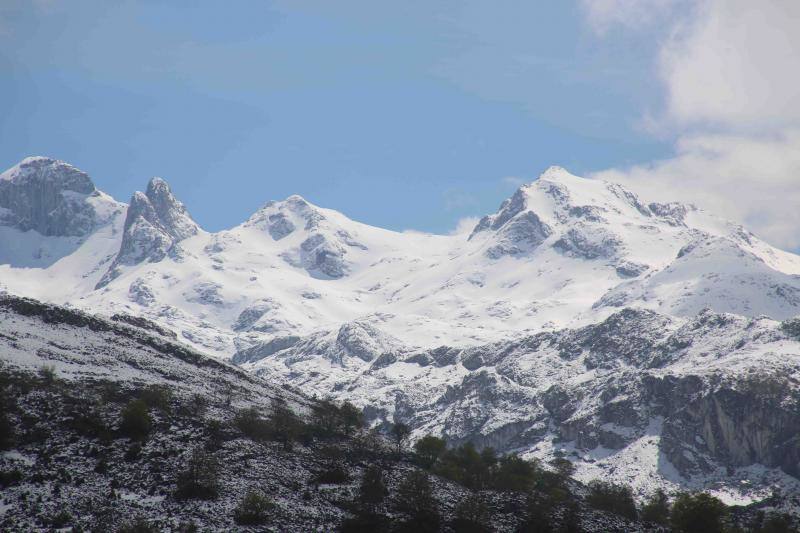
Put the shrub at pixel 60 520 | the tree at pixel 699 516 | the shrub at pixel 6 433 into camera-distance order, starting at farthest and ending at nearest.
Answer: the tree at pixel 699 516
the shrub at pixel 6 433
the shrub at pixel 60 520

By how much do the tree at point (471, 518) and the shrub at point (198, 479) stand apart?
3838cm

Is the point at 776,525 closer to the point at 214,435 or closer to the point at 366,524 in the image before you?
the point at 366,524

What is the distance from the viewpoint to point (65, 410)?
16700cm

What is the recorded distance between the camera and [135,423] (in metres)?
165

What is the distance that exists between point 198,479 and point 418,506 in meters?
35.2

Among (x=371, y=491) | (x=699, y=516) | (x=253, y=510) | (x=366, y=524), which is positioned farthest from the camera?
(x=699, y=516)

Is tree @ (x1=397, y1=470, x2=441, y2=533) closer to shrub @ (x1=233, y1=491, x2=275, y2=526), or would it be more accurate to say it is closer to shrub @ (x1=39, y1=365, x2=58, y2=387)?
shrub @ (x1=233, y1=491, x2=275, y2=526)

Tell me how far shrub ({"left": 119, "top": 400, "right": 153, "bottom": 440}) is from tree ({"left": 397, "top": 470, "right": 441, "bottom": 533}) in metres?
46.0

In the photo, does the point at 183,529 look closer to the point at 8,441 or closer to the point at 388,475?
the point at 8,441

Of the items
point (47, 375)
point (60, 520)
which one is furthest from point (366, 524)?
point (47, 375)

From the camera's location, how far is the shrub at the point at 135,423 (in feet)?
538

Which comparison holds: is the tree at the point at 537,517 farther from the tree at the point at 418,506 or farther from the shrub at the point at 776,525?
the shrub at the point at 776,525

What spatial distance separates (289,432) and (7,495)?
73894 mm

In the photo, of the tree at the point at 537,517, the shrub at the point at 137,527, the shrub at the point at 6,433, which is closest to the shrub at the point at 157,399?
the shrub at the point at 6,433
